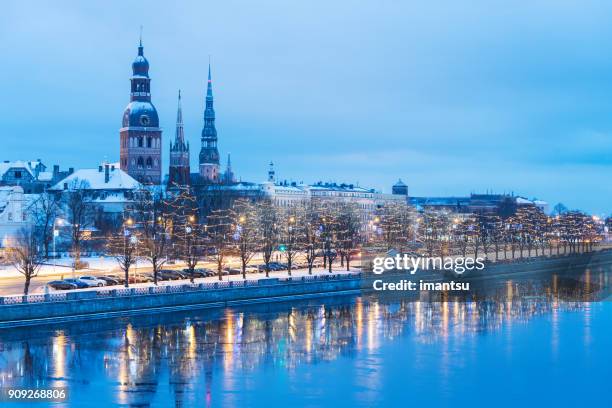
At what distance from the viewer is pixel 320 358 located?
50594 mm

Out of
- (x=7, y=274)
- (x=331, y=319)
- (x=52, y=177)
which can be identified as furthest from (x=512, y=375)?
(x=52, y=177)

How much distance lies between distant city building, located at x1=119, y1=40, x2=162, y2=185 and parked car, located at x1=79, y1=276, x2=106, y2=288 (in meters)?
94.7

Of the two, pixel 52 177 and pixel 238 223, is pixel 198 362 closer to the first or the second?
pixel 238 223

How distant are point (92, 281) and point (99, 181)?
69814mm

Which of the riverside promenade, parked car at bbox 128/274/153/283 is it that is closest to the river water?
the riverside promenade

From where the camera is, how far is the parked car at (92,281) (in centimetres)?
6662

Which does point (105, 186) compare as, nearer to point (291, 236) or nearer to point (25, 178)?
point (25, 178)

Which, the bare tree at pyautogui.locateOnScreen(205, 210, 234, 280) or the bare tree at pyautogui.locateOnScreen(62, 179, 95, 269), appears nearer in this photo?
the bare tree at pyautogui.locateOnScreen(205, 210, 234, 280)

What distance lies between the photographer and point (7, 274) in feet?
236

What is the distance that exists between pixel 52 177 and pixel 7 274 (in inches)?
3366

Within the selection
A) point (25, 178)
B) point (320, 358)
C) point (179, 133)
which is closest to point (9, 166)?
point (25, 178)

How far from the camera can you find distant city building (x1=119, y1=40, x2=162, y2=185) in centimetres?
16238

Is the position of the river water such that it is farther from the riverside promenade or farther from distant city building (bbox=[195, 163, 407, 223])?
distant city building (bbox=[195, 163, 407, 223])

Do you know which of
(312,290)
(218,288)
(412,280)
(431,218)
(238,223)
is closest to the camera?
(218,288)
